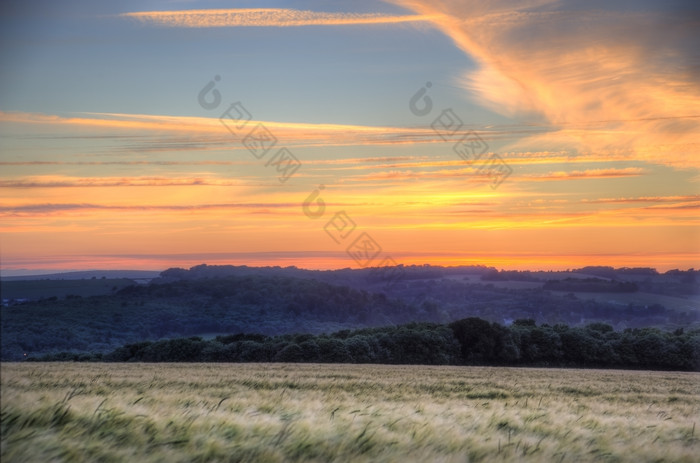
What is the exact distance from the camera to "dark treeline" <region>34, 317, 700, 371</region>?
63.1 metres


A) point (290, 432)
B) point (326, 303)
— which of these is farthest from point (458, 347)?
point (290, 432)

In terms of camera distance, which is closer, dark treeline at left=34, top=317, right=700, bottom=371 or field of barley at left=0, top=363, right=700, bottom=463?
field of barley at left=0, top=363, right=700, bottom=463

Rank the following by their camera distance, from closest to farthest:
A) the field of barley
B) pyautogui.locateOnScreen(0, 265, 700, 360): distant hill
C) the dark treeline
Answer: the field of barley → pyautogui.locateOnScreen(0, 265, 700, 360): distant hill → the dark treeline

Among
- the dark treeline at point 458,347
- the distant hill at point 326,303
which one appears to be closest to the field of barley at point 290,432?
the distant hill at point 326,303

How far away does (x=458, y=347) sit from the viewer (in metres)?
69.7

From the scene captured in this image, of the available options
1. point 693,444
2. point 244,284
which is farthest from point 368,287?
point 693,444

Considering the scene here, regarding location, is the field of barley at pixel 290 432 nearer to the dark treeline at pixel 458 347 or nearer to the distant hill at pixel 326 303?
the distant hill at pixel 326 303

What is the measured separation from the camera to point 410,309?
3543 inches

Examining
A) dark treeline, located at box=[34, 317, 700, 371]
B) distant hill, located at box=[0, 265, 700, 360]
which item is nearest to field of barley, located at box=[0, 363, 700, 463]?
distant hill, located at box=[0, 265, 700, 360]

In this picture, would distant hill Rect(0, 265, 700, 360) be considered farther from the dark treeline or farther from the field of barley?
the field of barley

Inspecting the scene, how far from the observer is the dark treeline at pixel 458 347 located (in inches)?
2484

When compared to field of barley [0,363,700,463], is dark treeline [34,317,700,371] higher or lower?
lower

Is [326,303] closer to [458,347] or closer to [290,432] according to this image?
[458,347]

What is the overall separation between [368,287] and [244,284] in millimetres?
13789
